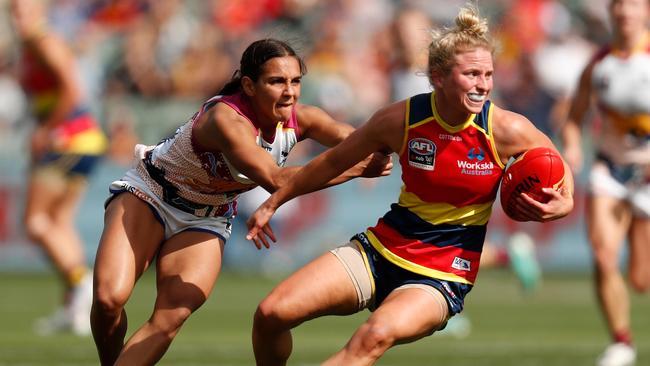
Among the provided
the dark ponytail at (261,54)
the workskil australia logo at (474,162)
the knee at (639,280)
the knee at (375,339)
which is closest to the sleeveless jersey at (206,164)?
the dark ponytail at (261,54)

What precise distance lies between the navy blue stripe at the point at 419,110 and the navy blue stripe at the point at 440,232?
0.51 meters

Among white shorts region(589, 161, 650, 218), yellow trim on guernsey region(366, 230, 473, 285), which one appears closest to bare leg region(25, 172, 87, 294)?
white shorts region(589, 161, 650, 218)

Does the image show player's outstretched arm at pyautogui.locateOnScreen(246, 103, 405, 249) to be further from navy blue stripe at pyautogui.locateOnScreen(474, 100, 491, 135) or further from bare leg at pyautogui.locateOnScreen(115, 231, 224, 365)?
bare leg at pyautogui.locateOnScreen(115, 231, 224, 365)

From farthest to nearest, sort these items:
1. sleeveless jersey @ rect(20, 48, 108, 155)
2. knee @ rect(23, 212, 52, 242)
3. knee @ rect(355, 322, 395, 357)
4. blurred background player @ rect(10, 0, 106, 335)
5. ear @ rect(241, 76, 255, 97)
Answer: sleeveless jersey @ rect(20, 48, 108, 155), knee @ rect(23, 212, 52, 242), blurred background player @ rect(10, 0, 106, 335), ear @ rect(241, 76, 255, 97), knee @ rect(355, 322, 395, 357)

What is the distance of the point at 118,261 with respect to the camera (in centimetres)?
700

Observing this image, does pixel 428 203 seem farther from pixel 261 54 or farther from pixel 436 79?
pixel 261 54

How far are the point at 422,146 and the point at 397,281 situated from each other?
0.70 metres

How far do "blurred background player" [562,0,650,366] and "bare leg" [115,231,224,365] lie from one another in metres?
3.80

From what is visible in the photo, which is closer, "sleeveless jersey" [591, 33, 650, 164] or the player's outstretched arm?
the player's outstretched arm

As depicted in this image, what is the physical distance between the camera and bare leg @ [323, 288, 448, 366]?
6.12 metres

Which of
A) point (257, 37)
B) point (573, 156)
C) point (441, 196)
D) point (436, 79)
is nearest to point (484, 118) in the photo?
point (436, 79)

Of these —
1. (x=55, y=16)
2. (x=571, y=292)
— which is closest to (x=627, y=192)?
(x=571, y=292)

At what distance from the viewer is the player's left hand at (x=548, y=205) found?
6.20m

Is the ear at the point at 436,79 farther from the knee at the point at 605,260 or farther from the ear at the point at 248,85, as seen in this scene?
the knee at the point at 605,260
